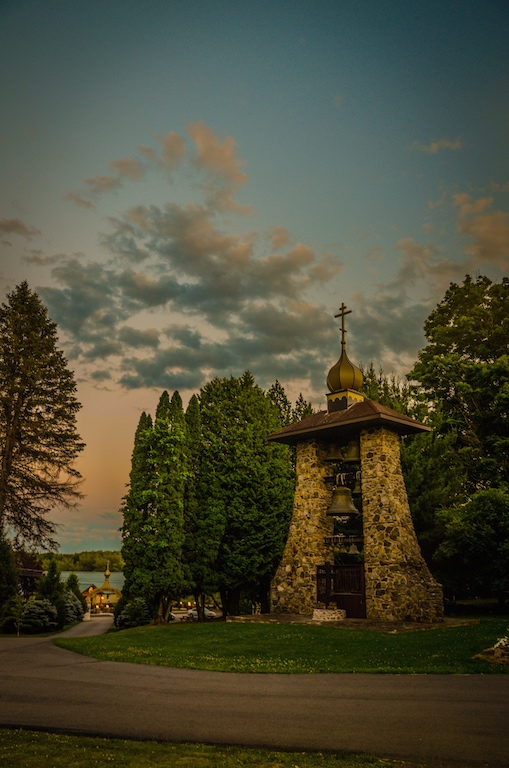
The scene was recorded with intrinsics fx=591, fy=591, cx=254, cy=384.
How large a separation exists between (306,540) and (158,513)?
8198 millimetres

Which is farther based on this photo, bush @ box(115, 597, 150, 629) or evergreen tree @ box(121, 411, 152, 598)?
bush @ box(115, 597, 150, 629)

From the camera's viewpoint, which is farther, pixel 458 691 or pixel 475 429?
pixel 475 429

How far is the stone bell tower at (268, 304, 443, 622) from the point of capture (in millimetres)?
20984

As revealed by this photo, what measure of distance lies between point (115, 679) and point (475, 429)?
2271cm

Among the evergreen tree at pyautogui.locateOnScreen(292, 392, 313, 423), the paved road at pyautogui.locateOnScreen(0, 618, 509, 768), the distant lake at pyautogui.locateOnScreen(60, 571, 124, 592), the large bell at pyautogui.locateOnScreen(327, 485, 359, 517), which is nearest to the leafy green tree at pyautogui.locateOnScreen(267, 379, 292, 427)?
the evergreen tree at pyautogui.locateOnScreen(292, 392, 313, 423)

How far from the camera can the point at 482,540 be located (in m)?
26.1

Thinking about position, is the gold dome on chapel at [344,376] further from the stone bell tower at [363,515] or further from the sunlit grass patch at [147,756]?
the sunlit grass patch at [147,756]

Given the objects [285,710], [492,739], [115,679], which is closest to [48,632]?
[115,679]

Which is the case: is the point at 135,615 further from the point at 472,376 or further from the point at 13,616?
the point at 472,376

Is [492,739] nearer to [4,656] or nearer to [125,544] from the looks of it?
[4,656]

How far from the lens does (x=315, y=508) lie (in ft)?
80.3

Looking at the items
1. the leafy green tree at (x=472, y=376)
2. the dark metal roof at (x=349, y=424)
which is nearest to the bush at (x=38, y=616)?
the dark metal roof at (x=349, y=424)

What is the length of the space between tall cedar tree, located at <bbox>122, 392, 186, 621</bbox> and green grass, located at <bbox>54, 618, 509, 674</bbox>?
7.53 m

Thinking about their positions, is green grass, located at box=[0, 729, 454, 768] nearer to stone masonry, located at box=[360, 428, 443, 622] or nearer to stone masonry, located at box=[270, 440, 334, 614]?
stone masonry, located at box=[360, 428, 443, 622]
